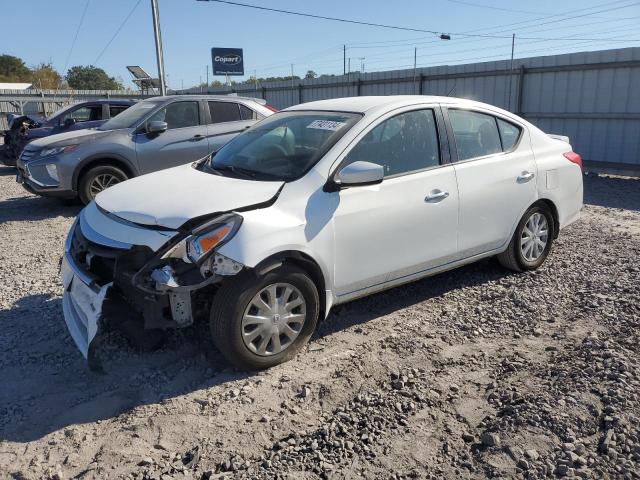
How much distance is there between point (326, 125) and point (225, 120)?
531 cm

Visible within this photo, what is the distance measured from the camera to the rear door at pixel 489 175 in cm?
461

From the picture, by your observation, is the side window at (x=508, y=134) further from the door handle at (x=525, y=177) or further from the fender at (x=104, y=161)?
the fender at (x=104, y=161)

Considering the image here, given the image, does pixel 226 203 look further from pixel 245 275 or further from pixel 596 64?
pixel 596 64

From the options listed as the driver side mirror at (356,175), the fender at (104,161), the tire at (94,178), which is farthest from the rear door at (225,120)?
the driver side mirror at (356,175)

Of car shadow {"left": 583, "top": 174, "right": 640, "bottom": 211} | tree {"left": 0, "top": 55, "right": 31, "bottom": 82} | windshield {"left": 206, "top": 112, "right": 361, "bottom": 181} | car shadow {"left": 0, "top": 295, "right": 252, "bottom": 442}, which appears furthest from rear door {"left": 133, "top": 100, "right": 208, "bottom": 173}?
tree {"left": 0, "top": 55, "right": 31, "bottom": 82}

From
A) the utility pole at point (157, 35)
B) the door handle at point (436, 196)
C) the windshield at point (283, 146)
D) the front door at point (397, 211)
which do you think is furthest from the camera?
the utility pole at point (157, 35)

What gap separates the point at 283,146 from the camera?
435 cm

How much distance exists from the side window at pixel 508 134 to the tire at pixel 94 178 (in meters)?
5.75

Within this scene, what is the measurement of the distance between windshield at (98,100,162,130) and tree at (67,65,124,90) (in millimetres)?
66342

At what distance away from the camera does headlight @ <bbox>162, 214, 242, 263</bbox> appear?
3285 mm

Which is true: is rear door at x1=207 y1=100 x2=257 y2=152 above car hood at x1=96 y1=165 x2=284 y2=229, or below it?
above

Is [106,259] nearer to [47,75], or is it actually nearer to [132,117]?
Result: [132,117]

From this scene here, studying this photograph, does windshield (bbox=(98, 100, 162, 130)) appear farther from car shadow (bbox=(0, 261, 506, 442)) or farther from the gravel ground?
car shadow (bbox=(0, 261, 506, 442))

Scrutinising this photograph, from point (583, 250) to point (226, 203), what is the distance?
4.52 meters
